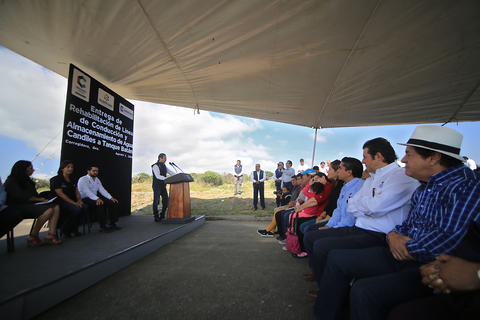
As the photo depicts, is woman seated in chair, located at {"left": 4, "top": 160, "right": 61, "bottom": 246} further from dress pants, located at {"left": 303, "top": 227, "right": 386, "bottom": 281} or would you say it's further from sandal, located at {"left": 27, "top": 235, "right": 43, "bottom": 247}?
dress pants, located at {"left": 303, "top": 227, "right": 386, "bottom": 281}

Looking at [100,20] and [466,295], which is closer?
[466,295]

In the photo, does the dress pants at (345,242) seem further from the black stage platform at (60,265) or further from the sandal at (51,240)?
the sandal at (51,240)

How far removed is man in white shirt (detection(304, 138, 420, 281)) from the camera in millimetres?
1569

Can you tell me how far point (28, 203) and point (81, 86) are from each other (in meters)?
2.34

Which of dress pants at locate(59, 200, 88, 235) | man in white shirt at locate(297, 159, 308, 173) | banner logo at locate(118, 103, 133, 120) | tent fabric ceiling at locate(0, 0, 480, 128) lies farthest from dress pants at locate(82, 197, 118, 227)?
man in white shirt at locate(297, 159, 308, 173)

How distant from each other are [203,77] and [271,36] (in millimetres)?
1670

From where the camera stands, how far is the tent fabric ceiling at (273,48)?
2656 millimetres

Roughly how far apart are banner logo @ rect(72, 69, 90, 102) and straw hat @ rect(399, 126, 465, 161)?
499 cm

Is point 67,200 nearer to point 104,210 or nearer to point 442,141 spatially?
point 104,210

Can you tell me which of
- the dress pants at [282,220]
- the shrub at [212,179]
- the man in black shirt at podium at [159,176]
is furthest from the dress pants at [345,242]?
the shrub at [212,179]

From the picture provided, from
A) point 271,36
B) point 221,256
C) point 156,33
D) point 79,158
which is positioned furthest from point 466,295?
point 79,158

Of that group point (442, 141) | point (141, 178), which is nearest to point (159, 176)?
point (442, 141)

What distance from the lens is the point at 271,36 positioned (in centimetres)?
312

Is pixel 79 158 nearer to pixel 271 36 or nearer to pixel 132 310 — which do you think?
pixel 132 310
